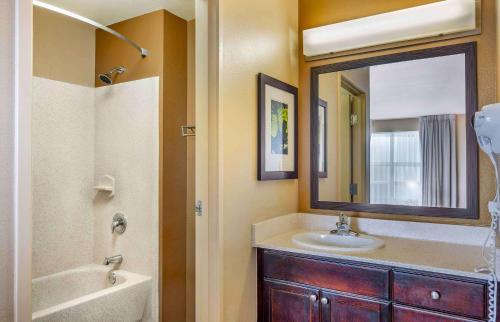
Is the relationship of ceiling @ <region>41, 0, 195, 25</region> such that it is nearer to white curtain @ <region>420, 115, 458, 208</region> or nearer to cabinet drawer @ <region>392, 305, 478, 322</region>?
white curtain @ <region>420, 115, 458, 208</region>

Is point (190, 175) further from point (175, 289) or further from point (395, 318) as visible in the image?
point (395, 318)

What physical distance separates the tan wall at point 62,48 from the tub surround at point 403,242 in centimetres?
186

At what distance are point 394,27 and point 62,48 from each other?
2.31m

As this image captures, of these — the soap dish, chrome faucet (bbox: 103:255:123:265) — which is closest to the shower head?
the soap dish

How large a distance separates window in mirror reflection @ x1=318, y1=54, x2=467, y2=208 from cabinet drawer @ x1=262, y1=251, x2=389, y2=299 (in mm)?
598

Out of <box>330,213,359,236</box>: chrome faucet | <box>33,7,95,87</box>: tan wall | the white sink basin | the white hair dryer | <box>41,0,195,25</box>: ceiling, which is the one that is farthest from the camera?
<box>33,7,95,87</box>: tan wall

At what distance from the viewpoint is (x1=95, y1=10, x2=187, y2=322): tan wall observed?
2.40m

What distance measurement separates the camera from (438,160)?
77.3 inches

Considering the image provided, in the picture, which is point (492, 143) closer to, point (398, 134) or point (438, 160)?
point (438, 160)

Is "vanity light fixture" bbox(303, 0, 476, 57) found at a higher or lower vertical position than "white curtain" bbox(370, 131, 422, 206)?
higher

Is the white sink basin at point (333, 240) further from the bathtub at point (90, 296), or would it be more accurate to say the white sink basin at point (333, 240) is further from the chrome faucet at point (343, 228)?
the bathtub at point (90, 296)

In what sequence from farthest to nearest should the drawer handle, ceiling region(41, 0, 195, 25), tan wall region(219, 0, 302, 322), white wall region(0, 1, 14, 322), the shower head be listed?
the shower head → ceiling region(41, 0, 195, 25) → tan wall region(219, 0, 302, 322) → the drawer handle → white wall region(0, 1, 14, 322)

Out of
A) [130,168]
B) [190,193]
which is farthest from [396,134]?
[130,168]

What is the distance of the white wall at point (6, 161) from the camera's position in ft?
2.96
